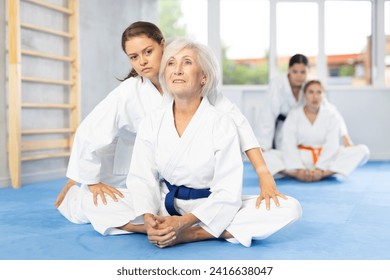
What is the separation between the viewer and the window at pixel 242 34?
654cm

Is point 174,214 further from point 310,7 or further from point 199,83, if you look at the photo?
point 310,7

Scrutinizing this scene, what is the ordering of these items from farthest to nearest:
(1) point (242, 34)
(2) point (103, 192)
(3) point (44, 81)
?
(1) point (242, 34) < (3) point (44, 81) < (2) point (103, 192)

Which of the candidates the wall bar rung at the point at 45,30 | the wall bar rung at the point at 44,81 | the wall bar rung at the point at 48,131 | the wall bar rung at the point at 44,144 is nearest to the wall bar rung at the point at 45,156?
the wall bar rung at the point at 44,144

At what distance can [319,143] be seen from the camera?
4.48 metres

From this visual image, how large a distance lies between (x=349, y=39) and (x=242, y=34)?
139 cm

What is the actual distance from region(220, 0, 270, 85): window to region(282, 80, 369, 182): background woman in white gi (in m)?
2.29

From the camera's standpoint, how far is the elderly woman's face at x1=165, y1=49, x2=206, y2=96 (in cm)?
200

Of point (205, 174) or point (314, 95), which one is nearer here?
point (205, 174)

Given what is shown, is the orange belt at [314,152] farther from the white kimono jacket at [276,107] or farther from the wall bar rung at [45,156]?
the wall bar rung at [45,156]

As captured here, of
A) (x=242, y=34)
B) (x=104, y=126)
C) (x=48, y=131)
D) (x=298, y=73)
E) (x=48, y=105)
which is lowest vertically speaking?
(x=48, y=131)

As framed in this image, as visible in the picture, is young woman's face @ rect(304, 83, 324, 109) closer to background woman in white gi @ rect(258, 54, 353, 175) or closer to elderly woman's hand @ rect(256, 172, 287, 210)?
background woman in white gi @ rect(258, 54, 353, 175)

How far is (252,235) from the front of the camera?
6.43ft

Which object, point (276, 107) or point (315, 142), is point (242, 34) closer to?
point (276, 107)

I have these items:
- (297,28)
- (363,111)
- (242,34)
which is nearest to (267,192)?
(363,111)
